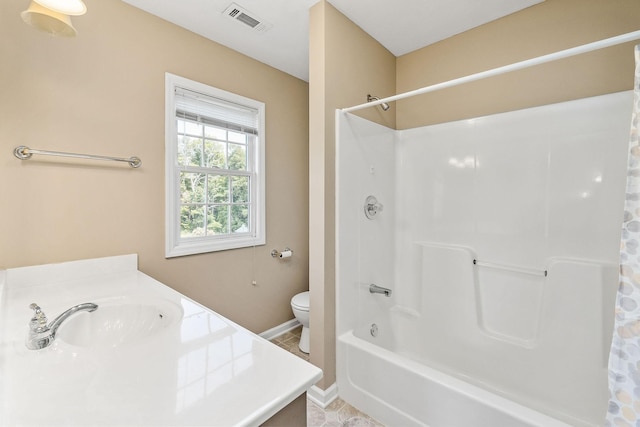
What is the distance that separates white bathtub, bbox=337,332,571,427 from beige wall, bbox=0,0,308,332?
1.04 m

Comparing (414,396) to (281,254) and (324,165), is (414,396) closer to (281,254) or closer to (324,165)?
(324,165)

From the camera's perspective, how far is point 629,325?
3.08ft

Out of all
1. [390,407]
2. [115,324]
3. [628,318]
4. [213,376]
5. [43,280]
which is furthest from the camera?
[390,407]

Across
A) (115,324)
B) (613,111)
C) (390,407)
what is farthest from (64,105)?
(613,111)

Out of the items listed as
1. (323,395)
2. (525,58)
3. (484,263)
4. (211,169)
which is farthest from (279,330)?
(525,58)

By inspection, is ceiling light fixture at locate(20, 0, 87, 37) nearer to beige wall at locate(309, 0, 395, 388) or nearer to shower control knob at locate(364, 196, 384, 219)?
beige wall at locate(309, 0, 395, 388)

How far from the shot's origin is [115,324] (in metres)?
1.20

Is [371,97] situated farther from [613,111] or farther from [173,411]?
[173,411]

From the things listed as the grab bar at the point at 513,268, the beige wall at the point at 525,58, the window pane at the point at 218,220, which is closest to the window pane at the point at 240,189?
the window pane at the point at 218,220

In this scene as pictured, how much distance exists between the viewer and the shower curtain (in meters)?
0.92

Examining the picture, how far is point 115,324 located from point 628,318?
192 centimetres

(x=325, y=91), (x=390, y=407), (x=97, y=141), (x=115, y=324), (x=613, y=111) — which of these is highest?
(x=325, y=91)

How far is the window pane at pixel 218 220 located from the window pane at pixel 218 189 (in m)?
0.06

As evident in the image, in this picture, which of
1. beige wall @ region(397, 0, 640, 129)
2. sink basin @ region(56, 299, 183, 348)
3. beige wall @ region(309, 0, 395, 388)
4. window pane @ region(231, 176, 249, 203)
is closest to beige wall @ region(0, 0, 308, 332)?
window pane @ region(231, 176, 249, 203)
